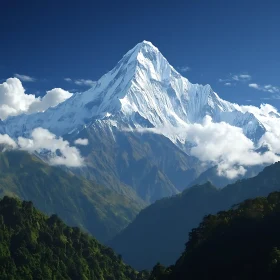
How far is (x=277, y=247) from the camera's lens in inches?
4815

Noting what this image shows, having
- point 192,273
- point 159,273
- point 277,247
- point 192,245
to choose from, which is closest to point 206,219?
point 192,245

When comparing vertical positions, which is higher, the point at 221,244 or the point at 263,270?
the point at 221,244

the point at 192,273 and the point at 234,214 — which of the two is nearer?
the point at 192,273

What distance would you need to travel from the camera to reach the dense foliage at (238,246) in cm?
11806

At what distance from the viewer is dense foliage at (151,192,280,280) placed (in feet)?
387

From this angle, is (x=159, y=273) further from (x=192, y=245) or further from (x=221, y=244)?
(x=221, y=244)

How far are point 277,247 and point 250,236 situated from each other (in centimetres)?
1399

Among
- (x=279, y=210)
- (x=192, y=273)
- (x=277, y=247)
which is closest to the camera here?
(x=277, y=247)

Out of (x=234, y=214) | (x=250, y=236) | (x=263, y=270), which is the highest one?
(x=234, y=214)

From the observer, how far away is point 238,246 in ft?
437

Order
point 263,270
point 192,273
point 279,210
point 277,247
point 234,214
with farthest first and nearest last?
point 234,214
point 279,210
point 192,273
point 277,247
point 263,270

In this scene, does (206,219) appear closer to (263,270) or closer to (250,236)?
(250,236)

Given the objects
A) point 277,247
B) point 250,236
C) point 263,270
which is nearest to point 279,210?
point 250,236

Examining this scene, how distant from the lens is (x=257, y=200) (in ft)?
534
